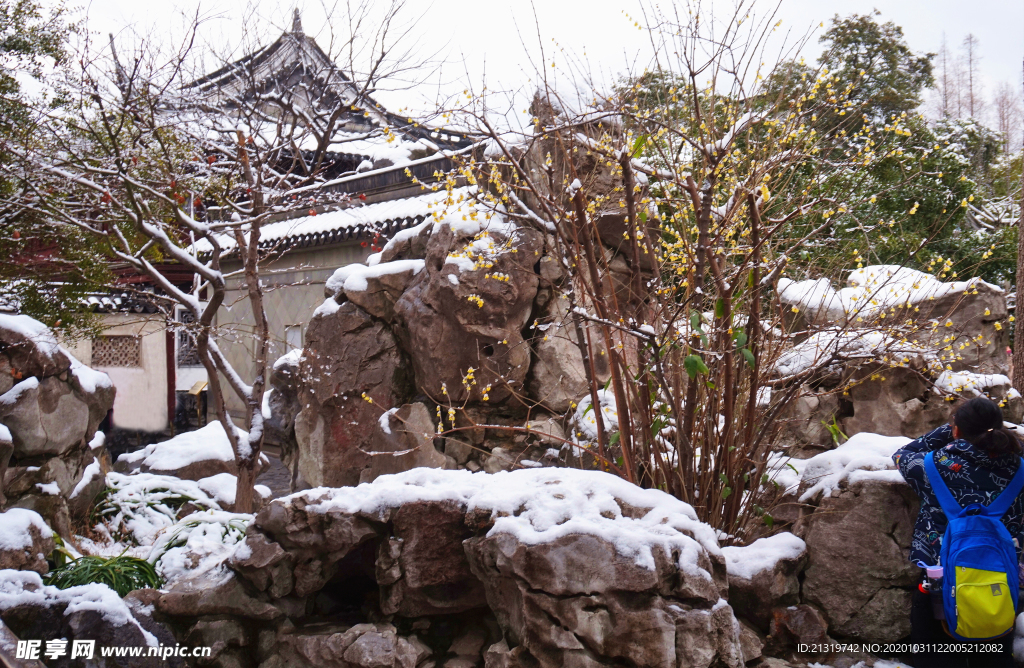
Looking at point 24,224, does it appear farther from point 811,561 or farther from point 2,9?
point 811,561

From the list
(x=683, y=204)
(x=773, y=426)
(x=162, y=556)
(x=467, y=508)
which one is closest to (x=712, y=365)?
(x=773, y=426)

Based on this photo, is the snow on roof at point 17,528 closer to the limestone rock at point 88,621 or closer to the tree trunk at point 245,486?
the limestone rock at point 88,621

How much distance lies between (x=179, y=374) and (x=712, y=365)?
38.9ft

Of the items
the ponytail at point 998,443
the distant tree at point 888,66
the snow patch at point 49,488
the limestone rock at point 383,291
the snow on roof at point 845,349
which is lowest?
the snow patch at point 49,488

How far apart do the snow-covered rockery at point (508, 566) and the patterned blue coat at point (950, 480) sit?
37.5 inches

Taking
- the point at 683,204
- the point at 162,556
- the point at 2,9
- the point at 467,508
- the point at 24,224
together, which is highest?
the point at 2,9

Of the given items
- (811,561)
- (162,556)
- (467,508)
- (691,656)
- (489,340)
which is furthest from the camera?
(489,340)

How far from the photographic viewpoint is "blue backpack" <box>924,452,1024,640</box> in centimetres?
281

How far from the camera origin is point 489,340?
6602 mm

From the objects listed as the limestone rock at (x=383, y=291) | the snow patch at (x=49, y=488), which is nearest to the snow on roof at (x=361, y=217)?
the limestone rock at (x=383, y=291)

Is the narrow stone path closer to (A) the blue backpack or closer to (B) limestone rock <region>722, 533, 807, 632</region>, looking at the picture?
(B) limestone rock <region>722, 533, 807, 632</region>

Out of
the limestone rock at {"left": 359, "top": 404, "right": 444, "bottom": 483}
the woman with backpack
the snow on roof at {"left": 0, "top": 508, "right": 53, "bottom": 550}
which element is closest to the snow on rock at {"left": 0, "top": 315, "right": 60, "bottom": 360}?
the snow on roof at {"left": 0, "top": 508, "right": 53, "bottom": 550}

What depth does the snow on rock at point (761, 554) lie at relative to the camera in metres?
3.38

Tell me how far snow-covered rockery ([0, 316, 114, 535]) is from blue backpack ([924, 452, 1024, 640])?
19.3ft
